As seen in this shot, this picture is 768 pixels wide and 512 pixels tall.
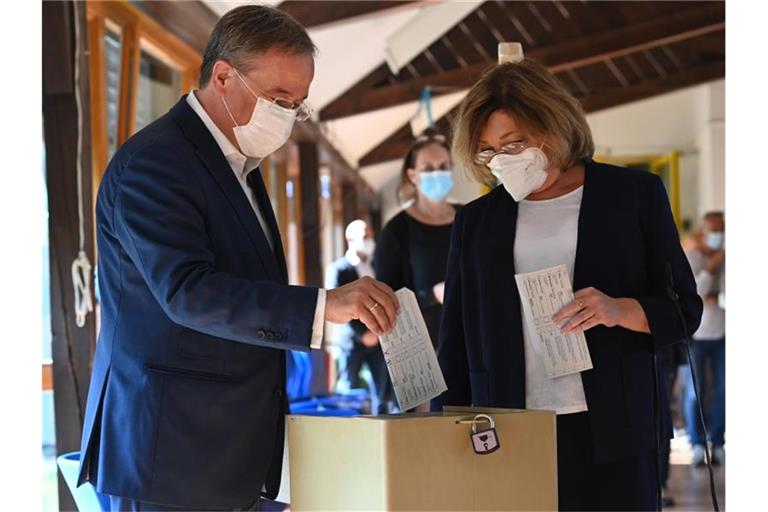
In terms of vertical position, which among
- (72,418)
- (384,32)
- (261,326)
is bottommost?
(72,418)

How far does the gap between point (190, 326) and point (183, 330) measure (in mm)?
66

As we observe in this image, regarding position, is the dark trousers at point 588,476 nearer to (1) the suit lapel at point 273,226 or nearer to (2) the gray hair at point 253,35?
(1) the suit lapel at point 273,226

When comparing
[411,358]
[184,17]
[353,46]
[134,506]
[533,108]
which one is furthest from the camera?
[353,46]

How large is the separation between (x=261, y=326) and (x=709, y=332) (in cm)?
622

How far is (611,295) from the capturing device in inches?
91.4

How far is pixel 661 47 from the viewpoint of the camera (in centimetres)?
1251

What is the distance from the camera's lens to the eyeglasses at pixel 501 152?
2428mm

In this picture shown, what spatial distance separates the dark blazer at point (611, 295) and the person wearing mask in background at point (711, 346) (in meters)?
5.33

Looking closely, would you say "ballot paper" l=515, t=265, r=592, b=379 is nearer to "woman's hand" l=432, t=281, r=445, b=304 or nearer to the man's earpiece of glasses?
the man's earpiece of glasses

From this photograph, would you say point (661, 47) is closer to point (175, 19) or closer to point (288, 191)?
point (288, 191)

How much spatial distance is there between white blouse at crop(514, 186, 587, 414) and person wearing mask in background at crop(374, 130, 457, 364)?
1.66m

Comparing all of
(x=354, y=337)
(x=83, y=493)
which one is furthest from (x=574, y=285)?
(x=354, y=337)

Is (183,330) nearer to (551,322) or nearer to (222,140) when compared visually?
(222,140)

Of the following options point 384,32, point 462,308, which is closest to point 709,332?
point 384,32
